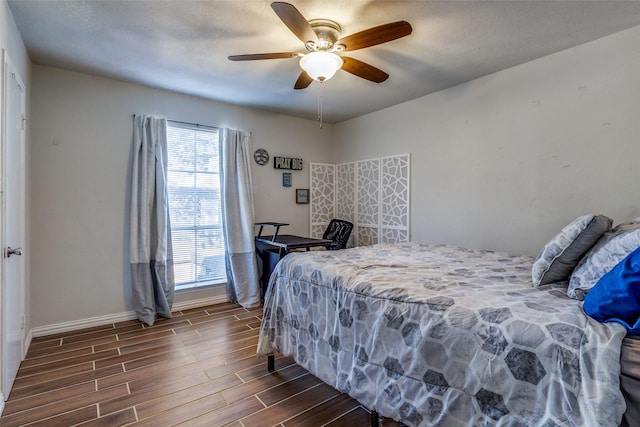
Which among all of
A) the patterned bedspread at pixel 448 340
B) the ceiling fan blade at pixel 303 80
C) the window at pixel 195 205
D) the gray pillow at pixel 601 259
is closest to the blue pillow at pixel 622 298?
the patterned bedspread at pixel 448 340

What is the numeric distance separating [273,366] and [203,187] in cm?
241

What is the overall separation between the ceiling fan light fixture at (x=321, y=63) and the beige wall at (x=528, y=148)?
5.97 feet

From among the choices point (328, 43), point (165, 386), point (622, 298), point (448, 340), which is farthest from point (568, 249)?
point (165, 386)

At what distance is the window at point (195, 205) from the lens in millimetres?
3711

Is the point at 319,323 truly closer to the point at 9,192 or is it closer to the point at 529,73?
the point at 9,192

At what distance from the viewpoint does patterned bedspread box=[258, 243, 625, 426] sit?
1014 mm

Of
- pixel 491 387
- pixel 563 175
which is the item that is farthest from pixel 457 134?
pixel 491 387

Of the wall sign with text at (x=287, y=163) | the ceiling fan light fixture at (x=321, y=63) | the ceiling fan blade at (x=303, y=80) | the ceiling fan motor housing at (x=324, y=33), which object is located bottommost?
the wall sign with text at (x=287, y=163)

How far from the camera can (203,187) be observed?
3910 mm

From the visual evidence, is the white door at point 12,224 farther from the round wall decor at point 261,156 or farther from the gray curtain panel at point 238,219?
the round wall decor at point 261,156

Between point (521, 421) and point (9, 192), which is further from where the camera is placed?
point (9, 192)

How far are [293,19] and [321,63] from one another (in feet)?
1.41

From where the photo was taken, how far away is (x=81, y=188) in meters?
3.15

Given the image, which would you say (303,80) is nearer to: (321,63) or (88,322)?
(321,63)
